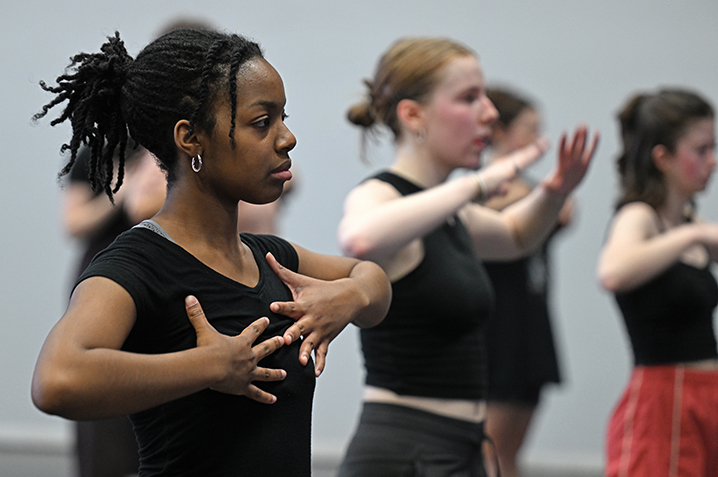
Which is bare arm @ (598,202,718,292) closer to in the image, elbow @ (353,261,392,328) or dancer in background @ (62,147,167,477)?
elbow @ (353,261,392,328)

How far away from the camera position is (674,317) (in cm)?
209

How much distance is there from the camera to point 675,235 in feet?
6.82

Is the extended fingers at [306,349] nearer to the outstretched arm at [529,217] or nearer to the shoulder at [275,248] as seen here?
the shoulder at [275,248]

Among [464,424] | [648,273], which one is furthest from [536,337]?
[464,424]

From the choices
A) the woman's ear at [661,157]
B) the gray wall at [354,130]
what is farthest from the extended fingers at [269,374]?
the gray wall at [354,130]

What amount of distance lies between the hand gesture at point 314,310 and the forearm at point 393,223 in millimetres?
404

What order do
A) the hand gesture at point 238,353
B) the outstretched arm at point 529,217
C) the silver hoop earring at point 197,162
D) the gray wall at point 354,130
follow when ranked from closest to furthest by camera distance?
1. the hand gesture at point 238,353
2. the silver hoop earring at point 197,162
3. the outstretched arm at point 529,217
4. the gray wall at point 354,130

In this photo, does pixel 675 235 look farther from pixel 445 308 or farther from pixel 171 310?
pixel 171 310

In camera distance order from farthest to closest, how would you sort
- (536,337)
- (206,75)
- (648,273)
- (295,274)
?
(536,337), (648,273), (295,274), (206,75)

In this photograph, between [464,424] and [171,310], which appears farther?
[464,424]

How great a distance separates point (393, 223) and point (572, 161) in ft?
1.78

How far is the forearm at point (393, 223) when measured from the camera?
5.12 ft

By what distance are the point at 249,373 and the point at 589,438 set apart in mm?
3384

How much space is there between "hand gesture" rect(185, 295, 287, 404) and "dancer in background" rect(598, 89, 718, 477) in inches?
51.1
